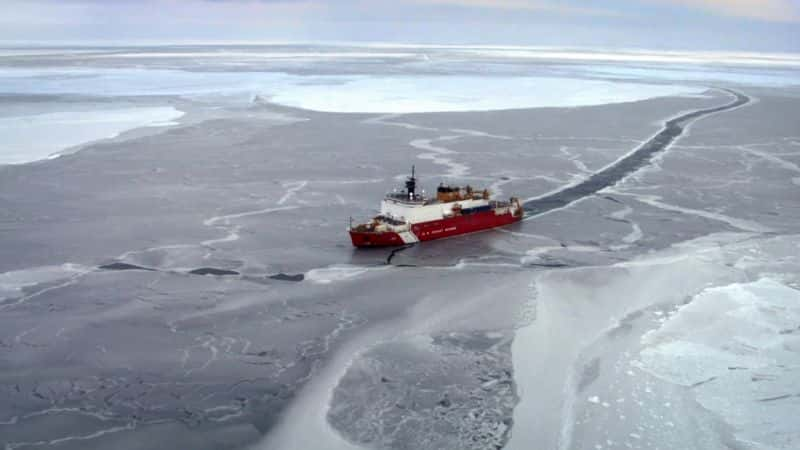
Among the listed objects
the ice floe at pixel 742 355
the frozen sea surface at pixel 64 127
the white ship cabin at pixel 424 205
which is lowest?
the frozen sea surface at pixel 64 127

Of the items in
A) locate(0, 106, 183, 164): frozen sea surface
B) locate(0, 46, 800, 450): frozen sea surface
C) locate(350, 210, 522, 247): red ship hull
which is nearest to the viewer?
locate(0, 46, 800, 450): frozen sea surface

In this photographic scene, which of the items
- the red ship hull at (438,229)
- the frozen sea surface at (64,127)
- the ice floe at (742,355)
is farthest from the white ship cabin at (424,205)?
the frozen sea surface at (64,127)

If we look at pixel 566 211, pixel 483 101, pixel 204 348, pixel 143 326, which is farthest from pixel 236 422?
pixel 483 101

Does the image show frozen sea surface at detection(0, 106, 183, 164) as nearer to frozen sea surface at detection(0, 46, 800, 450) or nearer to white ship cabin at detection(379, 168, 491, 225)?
frozen sea surface at detection(0, 46, 800, 450)

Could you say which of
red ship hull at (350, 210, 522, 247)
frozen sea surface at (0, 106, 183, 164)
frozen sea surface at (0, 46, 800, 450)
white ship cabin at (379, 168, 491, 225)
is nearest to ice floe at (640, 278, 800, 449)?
frozen sea surface at (0, 46, 800, 450)

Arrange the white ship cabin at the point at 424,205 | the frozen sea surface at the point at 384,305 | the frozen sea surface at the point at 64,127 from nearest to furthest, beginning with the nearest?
the frozen sea surface at the point at 384,305 < the white ship cabin at the point at 424,205 < the frozen sea surface at the point at 64,127

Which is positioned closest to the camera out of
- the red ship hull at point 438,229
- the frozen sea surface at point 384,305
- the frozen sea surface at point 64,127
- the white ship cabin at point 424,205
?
the frozen sea surface at point 384,305

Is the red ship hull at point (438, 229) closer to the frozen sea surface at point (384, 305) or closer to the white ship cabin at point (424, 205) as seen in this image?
the white ship cabin at point (424, 205)

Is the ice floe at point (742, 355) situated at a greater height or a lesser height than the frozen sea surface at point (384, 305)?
greater

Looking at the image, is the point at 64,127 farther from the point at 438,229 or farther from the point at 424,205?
the point at 438,229

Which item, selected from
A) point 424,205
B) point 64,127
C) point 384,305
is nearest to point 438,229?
point 424,205
